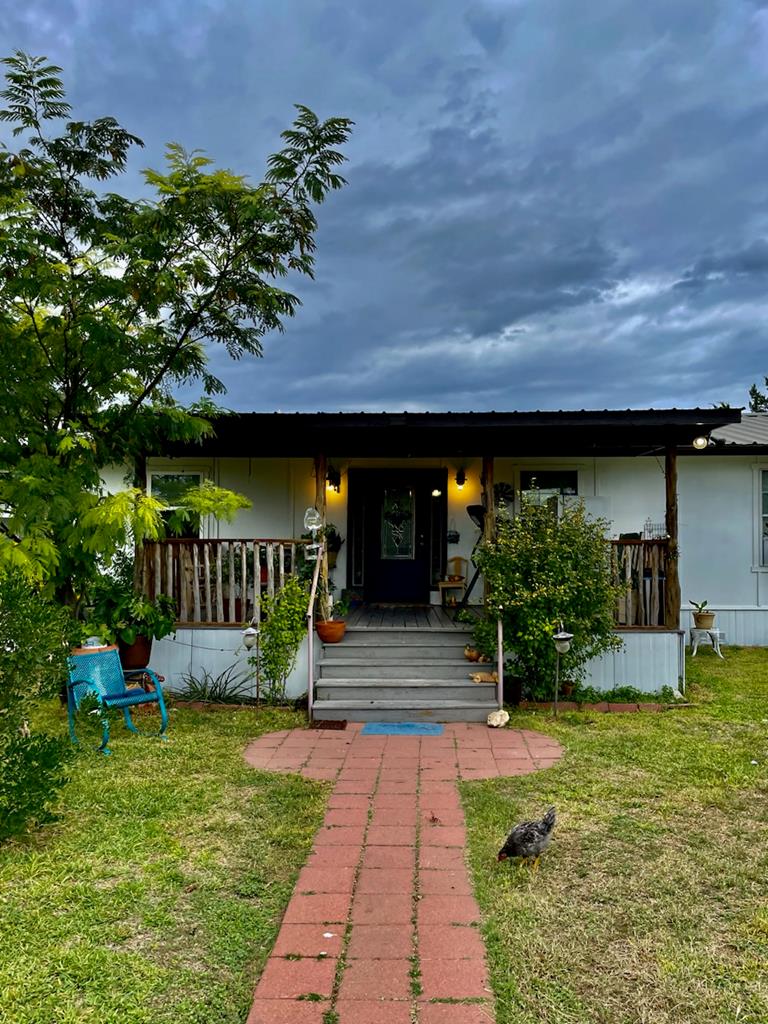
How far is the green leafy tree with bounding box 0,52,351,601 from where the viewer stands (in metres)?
5.62

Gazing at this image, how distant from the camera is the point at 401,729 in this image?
19.6ft

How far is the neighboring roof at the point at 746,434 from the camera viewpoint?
1028 cm

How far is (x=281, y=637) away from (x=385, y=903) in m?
3.78

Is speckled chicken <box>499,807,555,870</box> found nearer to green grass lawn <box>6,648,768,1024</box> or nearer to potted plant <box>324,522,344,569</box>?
green grass lawn <box>6,648,768,1024</box>

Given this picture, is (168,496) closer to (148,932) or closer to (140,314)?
(140,314)

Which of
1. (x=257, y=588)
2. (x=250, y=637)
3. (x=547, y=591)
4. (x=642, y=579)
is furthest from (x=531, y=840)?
(x=642, y=579)

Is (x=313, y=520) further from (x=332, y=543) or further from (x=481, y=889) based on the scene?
(x=481, y=889)

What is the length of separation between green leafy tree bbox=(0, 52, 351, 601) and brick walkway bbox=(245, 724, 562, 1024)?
110 inches

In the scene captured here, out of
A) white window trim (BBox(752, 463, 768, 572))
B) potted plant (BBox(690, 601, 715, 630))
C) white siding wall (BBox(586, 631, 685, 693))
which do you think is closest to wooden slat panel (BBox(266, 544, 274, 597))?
white siding wall (BBox(586, 631, 685, 693))

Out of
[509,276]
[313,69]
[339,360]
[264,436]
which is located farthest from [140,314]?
[339,360]

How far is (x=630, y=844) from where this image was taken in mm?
3547

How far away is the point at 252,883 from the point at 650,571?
582cm

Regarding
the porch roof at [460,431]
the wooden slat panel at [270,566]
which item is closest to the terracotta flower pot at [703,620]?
the porch roof at [460,431]

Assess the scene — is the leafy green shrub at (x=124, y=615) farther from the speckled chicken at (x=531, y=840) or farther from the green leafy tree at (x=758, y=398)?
the green leafy tree at (x=758, y=398)
